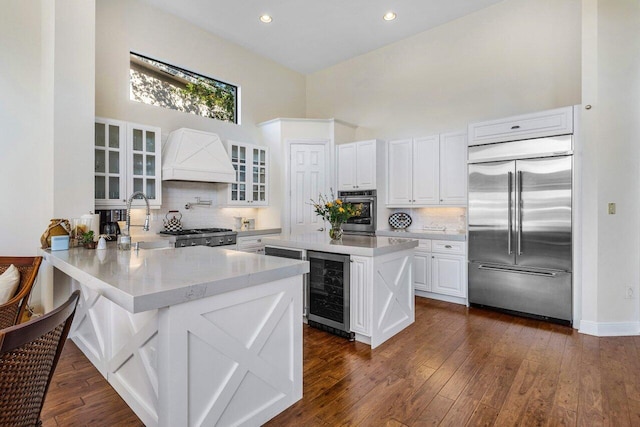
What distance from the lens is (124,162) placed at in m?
3.82

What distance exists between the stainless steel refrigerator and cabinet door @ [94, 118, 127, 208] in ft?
14.3

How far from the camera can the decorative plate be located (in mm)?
5312

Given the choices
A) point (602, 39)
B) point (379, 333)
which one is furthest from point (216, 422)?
point (602, 39)

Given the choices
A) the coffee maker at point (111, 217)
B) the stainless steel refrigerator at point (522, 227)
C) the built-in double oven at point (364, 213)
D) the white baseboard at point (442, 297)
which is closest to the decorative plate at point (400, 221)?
the built-in double oven at point (364, 213)

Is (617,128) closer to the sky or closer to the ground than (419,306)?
closer to the sky

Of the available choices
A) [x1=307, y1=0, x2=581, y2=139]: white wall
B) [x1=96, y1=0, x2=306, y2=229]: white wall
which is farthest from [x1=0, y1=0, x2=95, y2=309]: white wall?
[x1=307, y1=0, x2=581, y2=139]: white wall

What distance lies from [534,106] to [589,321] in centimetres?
272

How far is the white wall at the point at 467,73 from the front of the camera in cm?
410

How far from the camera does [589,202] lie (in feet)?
11.0

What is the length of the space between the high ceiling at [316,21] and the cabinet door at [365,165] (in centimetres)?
187

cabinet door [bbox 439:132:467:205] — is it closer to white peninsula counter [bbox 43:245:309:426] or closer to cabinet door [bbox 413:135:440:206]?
cabinet door [bbox 413:135:440:206]

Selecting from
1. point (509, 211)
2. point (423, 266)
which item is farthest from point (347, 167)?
point (509, 211)

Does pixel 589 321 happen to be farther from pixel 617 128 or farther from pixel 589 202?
pixel 617 128

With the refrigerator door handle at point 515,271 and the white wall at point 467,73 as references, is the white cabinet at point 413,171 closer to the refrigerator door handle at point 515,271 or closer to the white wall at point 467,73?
the white wall at point 467,73
